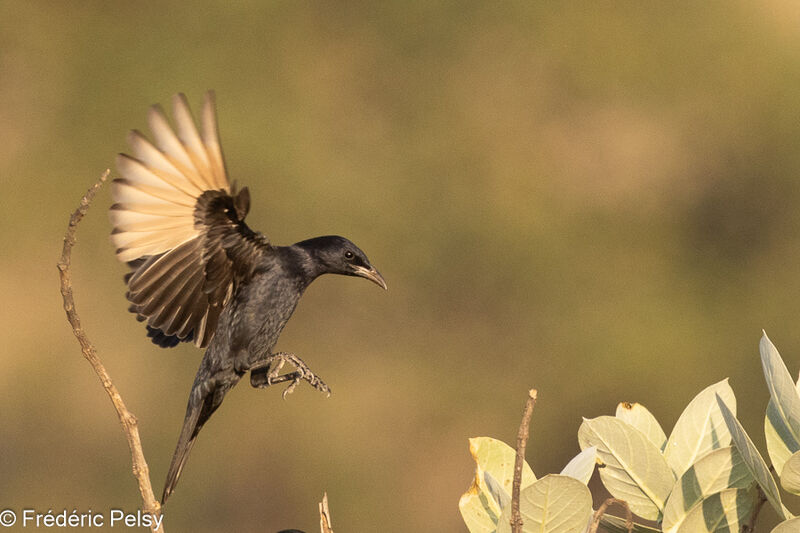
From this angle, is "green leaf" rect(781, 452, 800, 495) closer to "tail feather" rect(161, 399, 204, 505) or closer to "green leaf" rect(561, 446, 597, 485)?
"green leaf" rect(561, 446, 597, 485)

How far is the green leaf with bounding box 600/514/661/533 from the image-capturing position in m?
1.58

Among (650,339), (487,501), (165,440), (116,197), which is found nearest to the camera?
(487,501)

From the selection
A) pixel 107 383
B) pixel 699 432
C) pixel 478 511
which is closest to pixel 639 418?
pixel 699 432

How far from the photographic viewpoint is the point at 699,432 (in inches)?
65.3

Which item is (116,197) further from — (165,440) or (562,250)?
(562,250)

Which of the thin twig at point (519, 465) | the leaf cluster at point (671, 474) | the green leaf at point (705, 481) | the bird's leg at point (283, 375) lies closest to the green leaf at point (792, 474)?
the leaf cluster at point (671, 474)

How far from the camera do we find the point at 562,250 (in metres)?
7.58

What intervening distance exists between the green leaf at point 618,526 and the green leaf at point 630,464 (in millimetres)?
28

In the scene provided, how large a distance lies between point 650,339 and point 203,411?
16.6ft

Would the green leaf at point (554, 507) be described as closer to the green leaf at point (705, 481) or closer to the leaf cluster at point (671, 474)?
the leaf cluster at point (671, 474)

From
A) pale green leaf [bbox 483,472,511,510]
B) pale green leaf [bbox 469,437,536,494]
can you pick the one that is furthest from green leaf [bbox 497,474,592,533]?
pale green leaf [bbox 469,437,536,494]

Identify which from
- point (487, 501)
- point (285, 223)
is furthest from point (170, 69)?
point (487, 501)

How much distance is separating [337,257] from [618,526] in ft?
5.24

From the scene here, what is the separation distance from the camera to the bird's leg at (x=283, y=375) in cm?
270
